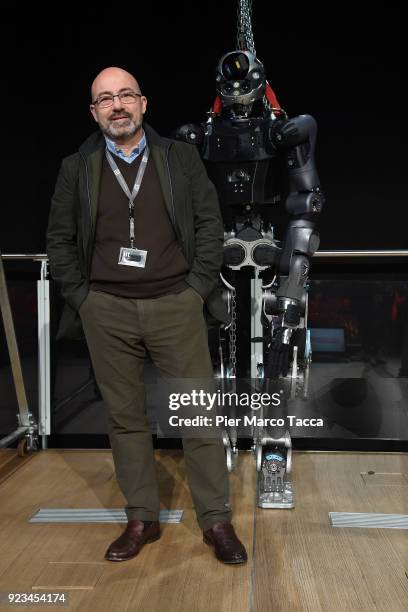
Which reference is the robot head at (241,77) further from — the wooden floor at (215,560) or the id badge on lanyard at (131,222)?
the wooden floor at (215,560)

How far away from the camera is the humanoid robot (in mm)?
3523

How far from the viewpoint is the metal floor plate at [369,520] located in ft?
10.4

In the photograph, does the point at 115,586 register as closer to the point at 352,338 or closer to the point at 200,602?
the point at 200,602

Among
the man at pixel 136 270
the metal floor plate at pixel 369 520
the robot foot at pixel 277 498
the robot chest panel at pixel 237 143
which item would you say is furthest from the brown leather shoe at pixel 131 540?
the robot chest panel at pixel 237 143

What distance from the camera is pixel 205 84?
15.4 feet

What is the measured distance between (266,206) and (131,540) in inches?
70.2

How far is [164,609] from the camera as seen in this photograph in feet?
8.14

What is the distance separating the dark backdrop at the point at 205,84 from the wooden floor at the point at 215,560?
1.58 m

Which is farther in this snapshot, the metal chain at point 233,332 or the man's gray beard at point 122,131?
the metal chain at point 233,332

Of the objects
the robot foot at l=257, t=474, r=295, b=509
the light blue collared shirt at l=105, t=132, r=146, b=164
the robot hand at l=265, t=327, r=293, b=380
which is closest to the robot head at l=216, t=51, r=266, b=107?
the light blue collared shirt at l=105, t=132, r=146, b=164

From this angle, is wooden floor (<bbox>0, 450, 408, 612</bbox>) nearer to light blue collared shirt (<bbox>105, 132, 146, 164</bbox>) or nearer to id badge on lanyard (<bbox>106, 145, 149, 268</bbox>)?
id badge on lanyard (<bbox>106, 145, 149, 268</bbox>)

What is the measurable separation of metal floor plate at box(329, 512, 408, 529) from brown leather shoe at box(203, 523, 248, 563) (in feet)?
1.78

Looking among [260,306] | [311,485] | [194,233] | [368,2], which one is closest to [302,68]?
[368,2]

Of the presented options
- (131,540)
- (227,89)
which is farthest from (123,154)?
(131,540)
